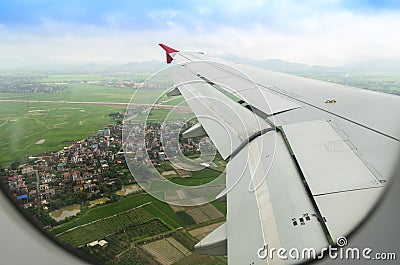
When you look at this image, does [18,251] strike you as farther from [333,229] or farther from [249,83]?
[249,83]

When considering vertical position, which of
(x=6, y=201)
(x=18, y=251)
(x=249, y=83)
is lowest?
(x=18, y=251)

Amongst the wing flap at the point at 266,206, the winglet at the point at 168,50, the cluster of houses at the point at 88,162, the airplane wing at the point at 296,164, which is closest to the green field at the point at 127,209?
the cluster of houses at the point at 88,162

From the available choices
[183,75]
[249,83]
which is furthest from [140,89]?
[183,75]

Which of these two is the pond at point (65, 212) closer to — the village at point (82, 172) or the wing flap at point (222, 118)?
the village at point (82, 172)

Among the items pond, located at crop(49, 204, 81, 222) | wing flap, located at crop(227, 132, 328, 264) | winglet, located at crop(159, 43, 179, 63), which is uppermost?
winglet, located at crop(159, 43, 179, 63)

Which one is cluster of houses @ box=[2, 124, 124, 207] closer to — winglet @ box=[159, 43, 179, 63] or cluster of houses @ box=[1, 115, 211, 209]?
cluster of houses @ box=[1, 115, 211, 209]

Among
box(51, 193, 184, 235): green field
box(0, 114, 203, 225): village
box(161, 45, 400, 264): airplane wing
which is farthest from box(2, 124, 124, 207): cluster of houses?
box(161, 45, 400, 264): airplane wing
